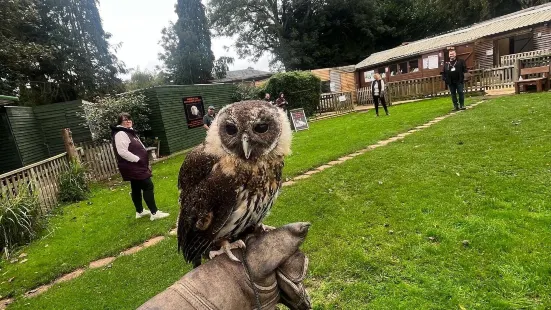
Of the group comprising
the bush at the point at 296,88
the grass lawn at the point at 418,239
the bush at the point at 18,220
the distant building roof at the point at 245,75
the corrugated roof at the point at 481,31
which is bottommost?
the grass lawn at the point at 418,239

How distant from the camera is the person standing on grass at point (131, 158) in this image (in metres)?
5.70

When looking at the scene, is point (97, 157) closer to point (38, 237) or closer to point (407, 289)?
point (38, 237)

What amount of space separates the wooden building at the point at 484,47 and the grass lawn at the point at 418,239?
18275mm

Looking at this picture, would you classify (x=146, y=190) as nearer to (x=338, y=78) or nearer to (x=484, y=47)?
(x=484, y=47)

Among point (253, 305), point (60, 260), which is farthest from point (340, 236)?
point (60, 260)

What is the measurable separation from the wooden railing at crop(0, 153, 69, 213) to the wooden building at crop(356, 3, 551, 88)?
72.7 feet

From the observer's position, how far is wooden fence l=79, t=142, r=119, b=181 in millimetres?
11039

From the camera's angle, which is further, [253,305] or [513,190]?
[513,190]

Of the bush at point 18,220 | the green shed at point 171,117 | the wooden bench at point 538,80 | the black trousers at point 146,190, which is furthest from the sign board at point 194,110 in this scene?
the wooden bench at point 538,80

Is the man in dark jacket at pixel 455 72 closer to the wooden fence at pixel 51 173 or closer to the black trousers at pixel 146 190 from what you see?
the black trousers at pixel 146 190

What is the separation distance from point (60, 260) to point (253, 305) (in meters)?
4.91

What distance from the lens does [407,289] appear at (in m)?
3.04

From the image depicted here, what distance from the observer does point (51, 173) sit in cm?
881

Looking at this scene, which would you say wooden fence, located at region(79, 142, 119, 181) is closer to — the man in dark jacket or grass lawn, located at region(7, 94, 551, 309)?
grass lawn, located at region(7, 94, 551, 309)
